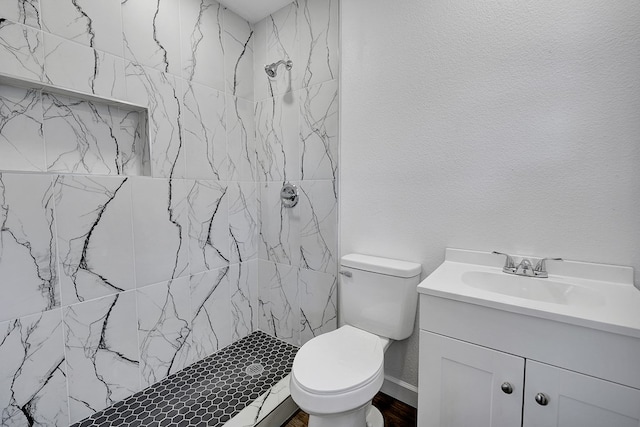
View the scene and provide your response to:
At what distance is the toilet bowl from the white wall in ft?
1.32

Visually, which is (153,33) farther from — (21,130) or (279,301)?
(279,301)

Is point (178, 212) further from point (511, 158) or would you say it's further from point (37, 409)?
point (511, 158)

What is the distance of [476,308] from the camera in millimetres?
896

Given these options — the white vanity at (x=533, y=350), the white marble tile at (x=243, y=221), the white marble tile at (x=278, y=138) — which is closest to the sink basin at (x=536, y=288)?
the white vanity at (x=533, y=350)

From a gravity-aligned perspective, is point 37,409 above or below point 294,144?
below

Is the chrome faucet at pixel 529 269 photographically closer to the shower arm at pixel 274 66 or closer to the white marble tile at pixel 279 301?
the white marble tile at pixel 279 301

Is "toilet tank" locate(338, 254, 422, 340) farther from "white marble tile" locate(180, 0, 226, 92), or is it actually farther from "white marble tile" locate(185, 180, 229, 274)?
"white marble tile" locate(180, 0, 226, 92)

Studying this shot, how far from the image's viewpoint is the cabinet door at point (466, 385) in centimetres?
86

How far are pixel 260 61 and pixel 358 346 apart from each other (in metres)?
1.99

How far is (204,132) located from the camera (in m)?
1.75

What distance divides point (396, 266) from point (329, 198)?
0.60 metres

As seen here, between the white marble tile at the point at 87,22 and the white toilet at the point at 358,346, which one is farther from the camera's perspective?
the white marble tile at the point at 87,22

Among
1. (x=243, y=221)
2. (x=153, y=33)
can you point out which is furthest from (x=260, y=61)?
(x=243, y=221)

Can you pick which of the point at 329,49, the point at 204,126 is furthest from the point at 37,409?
the point at 329,49
